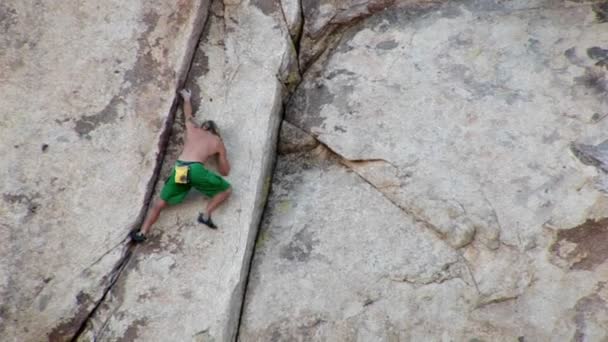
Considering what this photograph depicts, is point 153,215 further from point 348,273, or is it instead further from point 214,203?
point 348,273

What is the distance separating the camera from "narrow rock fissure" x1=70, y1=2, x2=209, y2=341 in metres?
3.99

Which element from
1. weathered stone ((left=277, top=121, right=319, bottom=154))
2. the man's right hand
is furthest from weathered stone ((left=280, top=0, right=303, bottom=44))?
the man's right hand

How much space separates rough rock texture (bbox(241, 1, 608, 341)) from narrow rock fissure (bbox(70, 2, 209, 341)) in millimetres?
955

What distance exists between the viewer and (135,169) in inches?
175

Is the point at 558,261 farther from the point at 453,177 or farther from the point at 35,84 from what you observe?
the point at 35,84

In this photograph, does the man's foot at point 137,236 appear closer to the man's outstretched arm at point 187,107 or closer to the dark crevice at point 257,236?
the dark crevice at point 257,236

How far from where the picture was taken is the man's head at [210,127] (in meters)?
4.53

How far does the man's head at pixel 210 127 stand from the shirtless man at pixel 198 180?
63mm

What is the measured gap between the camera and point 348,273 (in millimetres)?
4121

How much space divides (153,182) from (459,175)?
2401 mm

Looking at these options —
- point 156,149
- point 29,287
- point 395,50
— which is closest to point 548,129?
point 395,50

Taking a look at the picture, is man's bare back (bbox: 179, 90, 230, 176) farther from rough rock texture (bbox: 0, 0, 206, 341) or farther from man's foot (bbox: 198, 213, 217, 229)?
man's foot (bbox: 198, 213, 217, 229)

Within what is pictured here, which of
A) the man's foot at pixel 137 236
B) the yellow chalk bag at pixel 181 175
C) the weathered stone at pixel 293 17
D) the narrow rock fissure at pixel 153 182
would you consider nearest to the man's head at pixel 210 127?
the narrow rock fissure at pixel 153 182

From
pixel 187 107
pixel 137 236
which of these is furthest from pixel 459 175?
pixel 137 236
